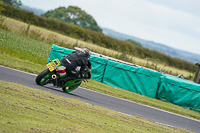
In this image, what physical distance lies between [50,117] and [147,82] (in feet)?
36.7

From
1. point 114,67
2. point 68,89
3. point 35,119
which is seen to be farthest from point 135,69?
point 35,119

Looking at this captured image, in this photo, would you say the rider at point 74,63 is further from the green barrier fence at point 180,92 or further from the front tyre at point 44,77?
the green barrier fence at point 180,92

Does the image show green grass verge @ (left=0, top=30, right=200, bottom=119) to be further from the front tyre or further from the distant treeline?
the distant treeline

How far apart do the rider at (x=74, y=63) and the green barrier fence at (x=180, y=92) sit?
289 inches

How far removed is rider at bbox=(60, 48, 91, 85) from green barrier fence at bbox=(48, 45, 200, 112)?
6.58 m

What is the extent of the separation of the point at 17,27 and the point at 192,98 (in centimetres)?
1776

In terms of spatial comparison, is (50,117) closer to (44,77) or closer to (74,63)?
(44,77)

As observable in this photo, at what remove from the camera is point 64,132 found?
555 cm

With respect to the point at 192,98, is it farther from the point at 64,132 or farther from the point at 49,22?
the point at 49,22

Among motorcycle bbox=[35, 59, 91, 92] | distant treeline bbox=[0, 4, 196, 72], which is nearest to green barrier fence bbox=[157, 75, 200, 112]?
motorcycle bbox=[35, 59, 91, 92]

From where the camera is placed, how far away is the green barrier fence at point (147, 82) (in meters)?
16.7

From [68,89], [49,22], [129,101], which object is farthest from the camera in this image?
[49,22]

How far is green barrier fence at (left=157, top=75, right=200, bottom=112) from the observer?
16.6 metres

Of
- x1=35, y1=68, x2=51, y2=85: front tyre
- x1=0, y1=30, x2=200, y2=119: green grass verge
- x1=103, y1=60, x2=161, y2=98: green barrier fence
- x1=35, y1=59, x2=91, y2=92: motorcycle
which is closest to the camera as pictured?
x1=35, y1=59, x2=91, y2=92: motorcycle
